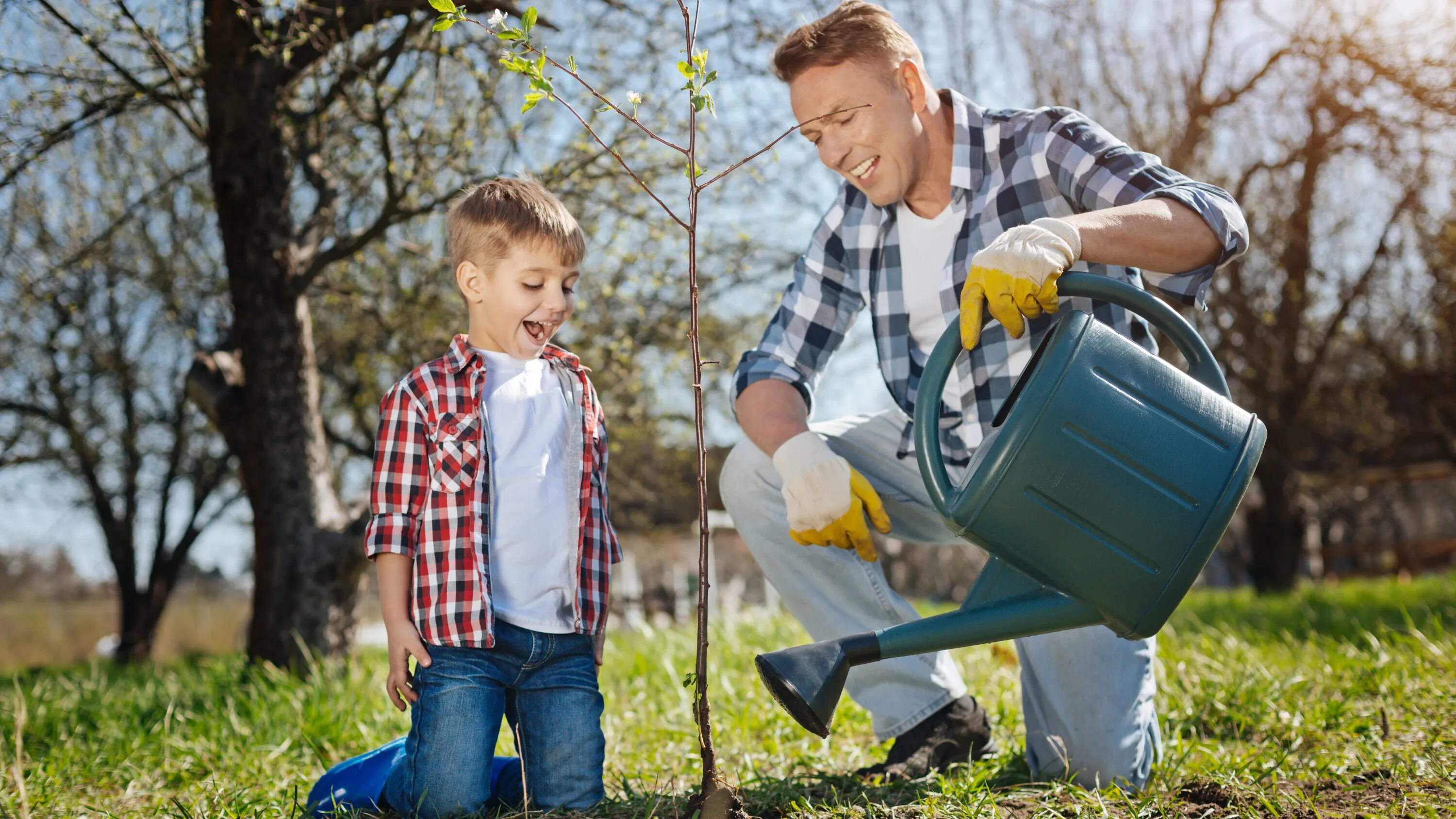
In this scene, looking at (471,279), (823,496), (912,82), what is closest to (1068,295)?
(823,496)

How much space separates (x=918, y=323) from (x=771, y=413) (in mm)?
385

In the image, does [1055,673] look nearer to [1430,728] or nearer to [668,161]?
[1430,728]

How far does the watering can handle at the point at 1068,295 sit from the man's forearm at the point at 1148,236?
98 mm

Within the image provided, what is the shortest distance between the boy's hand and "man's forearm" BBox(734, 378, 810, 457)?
0.72m

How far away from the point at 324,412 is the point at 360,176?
411cm

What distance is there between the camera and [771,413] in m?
1.93

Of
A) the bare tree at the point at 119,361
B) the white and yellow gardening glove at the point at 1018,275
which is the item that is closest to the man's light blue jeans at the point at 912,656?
the white and yellow gardening glove at the point at 1018,275

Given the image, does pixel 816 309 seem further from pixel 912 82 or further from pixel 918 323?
pixel 912 82

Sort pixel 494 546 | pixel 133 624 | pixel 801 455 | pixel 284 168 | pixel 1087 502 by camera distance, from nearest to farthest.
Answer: pixel 1087 502, pixel 494 546, pixel 801 455, pixel 284 168, pixel 133 624

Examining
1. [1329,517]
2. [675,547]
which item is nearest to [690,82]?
[675,547]

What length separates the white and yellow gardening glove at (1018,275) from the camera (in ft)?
4.76

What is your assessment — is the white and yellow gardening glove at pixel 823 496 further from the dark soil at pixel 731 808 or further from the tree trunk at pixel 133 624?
the tree trunk at pixel 133 624

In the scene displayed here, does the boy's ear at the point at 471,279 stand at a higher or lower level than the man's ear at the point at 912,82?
lower

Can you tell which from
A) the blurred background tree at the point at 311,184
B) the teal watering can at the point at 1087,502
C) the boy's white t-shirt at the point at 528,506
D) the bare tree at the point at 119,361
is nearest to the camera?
the teal watering can at the point at 1087,502
